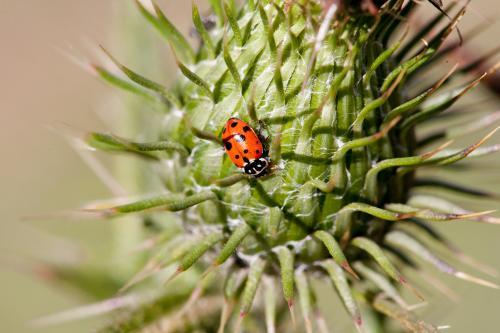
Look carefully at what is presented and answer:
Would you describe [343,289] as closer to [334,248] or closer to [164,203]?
[334,248]

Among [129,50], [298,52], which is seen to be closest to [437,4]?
[298,52]

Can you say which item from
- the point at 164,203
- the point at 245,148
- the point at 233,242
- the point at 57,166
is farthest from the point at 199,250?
the point at 57,166

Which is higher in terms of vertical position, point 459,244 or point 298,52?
point 298,52

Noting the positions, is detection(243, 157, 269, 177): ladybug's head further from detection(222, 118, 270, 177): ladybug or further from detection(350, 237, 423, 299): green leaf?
detection(350, 237, 423, 299): green leaf

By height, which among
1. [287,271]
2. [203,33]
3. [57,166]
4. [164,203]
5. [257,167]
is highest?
[57,166]

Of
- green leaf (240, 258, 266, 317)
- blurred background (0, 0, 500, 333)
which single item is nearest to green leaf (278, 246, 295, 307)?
green leaf (240, 258, 266, 317)

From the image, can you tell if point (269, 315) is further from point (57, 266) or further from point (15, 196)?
point (15, 196)

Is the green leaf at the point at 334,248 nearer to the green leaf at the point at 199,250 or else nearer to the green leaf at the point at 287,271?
the green leaf at the point at 287,271
